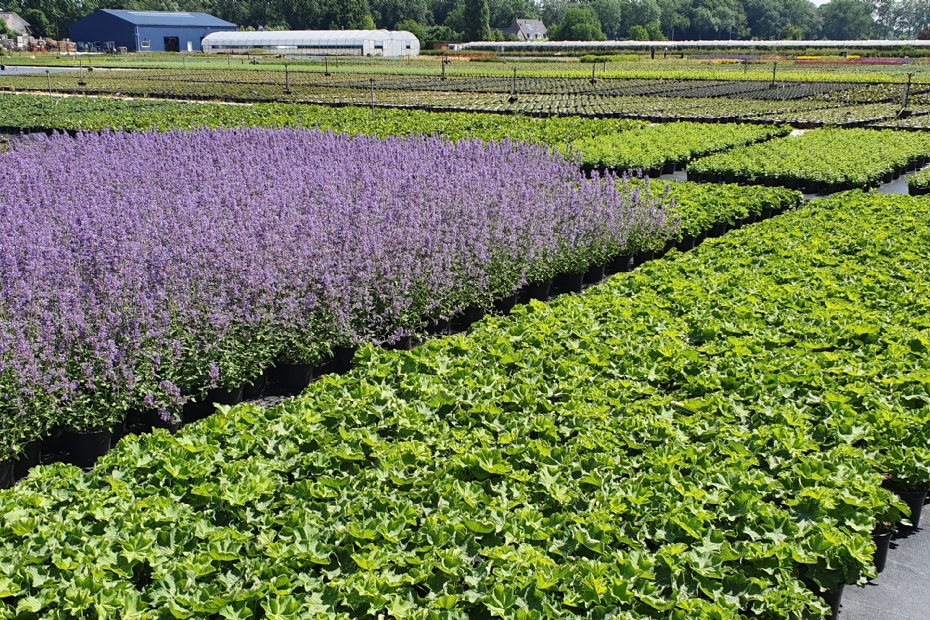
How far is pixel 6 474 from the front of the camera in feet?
15.8

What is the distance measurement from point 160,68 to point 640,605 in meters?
63.4

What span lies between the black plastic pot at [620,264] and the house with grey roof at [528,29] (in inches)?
4827

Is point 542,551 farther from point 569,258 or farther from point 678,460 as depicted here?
point 569,258

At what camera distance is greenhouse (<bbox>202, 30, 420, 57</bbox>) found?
83.1 metres

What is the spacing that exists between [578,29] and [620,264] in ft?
356

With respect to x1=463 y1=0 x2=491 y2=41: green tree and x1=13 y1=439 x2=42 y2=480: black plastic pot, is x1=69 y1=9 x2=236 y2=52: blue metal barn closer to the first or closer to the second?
x1=463 y1=0 x2=491 y2=41: green tree

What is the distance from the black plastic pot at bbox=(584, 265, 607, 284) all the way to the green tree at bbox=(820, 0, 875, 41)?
164135 millimetres

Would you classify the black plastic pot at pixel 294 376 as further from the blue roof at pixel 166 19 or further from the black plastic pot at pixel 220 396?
the blue roof at pixel 166 19

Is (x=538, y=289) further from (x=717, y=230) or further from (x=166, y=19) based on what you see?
(x=166, y=19)

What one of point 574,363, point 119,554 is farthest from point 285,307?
point 119,554

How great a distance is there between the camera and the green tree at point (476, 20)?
97.4m

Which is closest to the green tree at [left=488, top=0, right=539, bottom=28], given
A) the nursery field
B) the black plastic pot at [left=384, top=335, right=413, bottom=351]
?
the nursery field

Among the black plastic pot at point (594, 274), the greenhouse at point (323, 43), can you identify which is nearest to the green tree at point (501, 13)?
the greenhouse at point (323, 43)

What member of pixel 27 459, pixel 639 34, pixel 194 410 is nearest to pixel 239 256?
pixel 194 410
